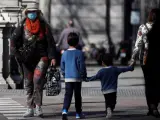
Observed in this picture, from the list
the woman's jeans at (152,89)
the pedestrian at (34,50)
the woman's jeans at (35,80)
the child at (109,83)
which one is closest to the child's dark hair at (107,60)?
the child at (109,83)

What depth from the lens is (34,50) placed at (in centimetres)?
1286

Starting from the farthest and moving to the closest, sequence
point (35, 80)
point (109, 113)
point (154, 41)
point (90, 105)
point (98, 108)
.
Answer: point (90, 105)
point (98, 108)
point (154, 41)
point (109, 113)
point (35, 80)

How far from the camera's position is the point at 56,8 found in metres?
42.3

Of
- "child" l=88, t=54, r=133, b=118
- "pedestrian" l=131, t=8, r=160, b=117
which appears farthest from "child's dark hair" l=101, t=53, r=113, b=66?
"pedestrian" l=131, t=8, r=160, b=117

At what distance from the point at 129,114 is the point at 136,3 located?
30.7m

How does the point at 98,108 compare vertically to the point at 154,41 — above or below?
below

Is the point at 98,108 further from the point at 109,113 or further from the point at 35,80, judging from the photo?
the point at 35,80

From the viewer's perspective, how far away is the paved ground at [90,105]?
43.6 ft

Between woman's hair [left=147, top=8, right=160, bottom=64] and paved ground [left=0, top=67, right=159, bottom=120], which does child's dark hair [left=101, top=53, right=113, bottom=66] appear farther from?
paved ground [left=0, top=67, right=159, bottom=120]

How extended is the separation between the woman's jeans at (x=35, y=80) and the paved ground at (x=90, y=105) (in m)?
0.33

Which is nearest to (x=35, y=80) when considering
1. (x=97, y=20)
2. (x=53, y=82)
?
(x=53, y=82)

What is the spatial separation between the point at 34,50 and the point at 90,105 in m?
2.59

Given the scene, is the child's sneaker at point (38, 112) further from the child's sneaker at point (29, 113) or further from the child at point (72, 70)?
the child at point (72, 70)

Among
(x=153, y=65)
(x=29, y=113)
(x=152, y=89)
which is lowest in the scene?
(x=29, y=113)
